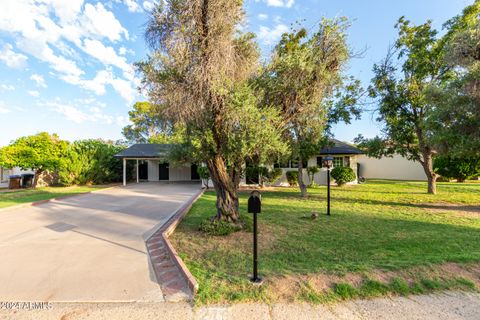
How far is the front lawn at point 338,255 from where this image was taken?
3.05 metres

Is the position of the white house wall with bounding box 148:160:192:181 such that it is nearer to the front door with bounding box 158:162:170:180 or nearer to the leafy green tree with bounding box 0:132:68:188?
the front door with bounding box 158:162:170:180

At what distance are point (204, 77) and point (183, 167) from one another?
11.8 metres

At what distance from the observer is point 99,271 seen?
3.77 m

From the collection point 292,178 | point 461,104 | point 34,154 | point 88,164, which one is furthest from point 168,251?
point 88,164

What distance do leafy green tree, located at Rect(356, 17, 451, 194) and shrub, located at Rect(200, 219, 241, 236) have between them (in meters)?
9.72

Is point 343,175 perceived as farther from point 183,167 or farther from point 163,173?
point 163,173

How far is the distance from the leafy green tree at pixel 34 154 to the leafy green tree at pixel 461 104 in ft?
66.7

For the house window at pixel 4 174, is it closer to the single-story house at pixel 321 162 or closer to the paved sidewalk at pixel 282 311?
the single-story house at pixel 321 162

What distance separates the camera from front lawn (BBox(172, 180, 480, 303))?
3.05 meters

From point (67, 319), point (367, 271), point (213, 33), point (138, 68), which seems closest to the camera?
point (67, 319)

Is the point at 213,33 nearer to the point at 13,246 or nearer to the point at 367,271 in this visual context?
the point at 367,271

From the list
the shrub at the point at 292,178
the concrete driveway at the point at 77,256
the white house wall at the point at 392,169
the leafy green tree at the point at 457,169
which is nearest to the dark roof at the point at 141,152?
the shrub at the point at 292,178

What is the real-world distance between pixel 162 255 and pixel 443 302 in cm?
415

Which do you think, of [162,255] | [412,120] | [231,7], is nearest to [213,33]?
[231,7]
